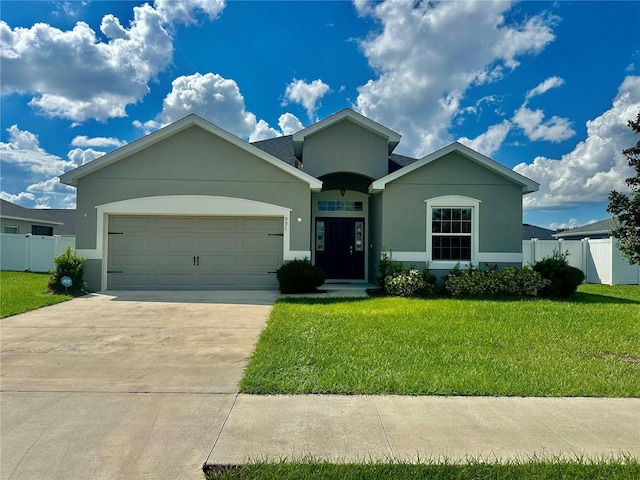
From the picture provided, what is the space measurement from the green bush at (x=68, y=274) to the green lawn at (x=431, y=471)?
34.8 ft

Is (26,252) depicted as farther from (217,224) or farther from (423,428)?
(423,428)

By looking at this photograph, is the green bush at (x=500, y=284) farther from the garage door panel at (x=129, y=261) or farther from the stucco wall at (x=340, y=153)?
the garage door panel at (x=129, y=261)

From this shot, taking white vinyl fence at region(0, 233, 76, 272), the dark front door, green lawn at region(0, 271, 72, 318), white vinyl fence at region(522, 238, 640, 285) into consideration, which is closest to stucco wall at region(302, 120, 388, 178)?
the dark front door

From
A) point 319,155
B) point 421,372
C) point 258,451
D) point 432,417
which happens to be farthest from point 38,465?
point 319,155

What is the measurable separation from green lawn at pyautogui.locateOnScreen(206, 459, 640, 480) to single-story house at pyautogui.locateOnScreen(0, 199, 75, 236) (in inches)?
1110

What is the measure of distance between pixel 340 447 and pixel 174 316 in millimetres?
6305

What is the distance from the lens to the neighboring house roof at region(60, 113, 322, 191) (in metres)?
11.7

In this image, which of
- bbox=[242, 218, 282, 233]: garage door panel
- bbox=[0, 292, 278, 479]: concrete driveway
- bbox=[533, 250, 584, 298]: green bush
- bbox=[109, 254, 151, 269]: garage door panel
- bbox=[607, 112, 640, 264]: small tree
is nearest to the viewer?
Answer: bbox=[0, 292, 278, 479]: concrete driveway

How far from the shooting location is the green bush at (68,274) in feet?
36.3

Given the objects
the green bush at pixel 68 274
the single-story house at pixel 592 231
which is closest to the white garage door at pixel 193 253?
the green bush at pixel 68 274

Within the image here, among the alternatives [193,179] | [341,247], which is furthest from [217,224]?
[341,247]

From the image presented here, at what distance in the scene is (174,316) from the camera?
8.45 m

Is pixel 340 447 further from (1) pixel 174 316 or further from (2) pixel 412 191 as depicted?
(2) pixel 412 191

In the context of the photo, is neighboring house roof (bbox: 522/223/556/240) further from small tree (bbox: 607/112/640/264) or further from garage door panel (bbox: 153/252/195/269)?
garage door panel (bbox: 153/252/195/269)
